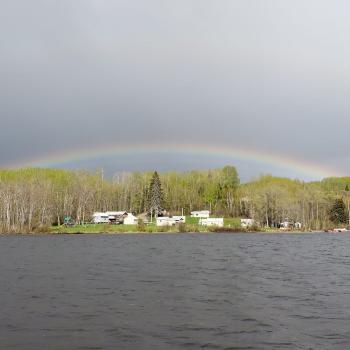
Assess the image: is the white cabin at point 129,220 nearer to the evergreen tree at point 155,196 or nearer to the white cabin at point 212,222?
the evergreen tree at point 155,196

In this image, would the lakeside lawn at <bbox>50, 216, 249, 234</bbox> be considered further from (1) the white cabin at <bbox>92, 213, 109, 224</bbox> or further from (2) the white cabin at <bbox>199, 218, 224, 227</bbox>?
(1) the white cabin at <bbox>92, 213, 109, 224</bbox>

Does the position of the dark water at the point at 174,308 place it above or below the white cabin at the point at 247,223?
below

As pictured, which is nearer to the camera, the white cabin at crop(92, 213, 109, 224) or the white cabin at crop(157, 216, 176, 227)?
the white cabin at crop(157, 216, 176, 227)

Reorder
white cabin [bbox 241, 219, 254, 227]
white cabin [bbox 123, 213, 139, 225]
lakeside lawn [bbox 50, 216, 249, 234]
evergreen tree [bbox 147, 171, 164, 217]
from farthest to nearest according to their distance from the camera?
evergreen tree [bbox 147, 171, 164, 217] → white cabin [bbox 123, 213, 139, 225] → white cabin [bbox 241, 219, 254, 227] → lakeside lawn [bbox 50, 216, 249, 234]

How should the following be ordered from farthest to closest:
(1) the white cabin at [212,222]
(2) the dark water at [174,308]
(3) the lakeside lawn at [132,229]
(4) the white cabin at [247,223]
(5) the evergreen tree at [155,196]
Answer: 1. (5) the evergreen tree at [155,196]
2. (1) the white cabin at [212,222]
3. (4) the white cabin at [247,223]
4. (3) the lakeside lawn at [132,229]
5. (2) the dark water at [174,308]

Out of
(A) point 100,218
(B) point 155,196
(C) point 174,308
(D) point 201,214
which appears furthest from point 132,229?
(C) point 174,308

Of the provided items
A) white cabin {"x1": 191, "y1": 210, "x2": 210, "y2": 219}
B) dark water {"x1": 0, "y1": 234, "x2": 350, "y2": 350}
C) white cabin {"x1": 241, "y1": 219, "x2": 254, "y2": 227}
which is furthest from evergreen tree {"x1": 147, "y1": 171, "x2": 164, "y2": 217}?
dark water {"x1": 0, "y1": 234, "x2": 350, "y2": 350}

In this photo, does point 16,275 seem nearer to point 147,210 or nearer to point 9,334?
point 9,334

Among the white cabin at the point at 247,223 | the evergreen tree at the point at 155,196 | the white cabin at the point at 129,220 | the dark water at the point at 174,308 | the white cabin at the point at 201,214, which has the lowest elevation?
the dark water at the point at 174,308

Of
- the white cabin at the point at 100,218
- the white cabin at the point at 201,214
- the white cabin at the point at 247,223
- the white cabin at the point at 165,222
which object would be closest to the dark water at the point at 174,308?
the white cabin at the point at 165,222

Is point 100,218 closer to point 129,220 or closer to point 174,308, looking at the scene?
point 129,220

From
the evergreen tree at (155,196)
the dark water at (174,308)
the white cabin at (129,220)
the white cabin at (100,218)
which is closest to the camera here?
the dark water at (174,308)

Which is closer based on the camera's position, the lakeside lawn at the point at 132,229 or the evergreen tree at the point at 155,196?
the lakeside lawn at the point at 132,229

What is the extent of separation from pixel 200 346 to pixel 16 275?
26.4 metres
